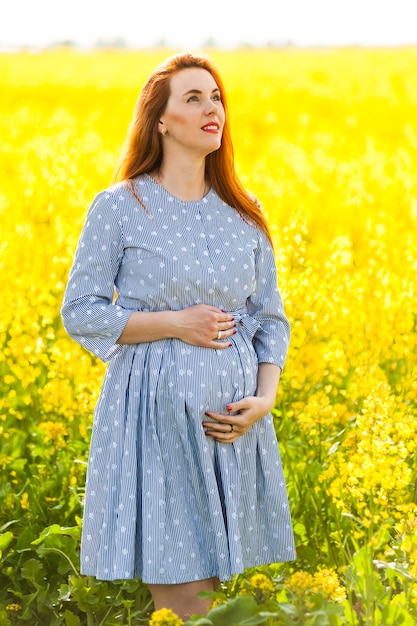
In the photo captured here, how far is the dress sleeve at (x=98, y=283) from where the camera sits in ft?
9.75

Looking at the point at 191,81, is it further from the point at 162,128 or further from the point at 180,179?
the point at 180,179

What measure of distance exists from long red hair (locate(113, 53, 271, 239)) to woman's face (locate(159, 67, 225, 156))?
31mm

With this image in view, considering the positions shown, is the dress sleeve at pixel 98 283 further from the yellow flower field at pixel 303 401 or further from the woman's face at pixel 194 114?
the yellow flower field at pixel 303 401

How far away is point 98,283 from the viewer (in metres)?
3.01

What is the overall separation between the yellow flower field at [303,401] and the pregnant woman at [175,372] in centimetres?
21

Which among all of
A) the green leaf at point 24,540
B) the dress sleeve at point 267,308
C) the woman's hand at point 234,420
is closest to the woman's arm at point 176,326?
the woman's hand at point 234,420

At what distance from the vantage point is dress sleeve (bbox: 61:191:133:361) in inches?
117

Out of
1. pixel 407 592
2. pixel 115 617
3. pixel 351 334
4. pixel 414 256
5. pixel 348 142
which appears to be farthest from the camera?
pixel 348 142

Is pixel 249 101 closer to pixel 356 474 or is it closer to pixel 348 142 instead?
pixel 348 142

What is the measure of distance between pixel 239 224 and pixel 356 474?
83cm

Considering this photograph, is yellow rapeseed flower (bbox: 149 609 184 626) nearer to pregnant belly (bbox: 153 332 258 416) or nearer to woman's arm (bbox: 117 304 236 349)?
pregnant belly (bbox: 153 332 258 416)

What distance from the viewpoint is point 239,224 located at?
321cm

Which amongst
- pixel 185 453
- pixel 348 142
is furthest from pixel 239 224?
pixel 348 142

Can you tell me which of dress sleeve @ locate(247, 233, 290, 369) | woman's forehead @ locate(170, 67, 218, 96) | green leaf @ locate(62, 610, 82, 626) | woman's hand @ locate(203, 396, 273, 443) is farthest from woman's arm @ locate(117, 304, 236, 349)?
green leaf @ locate(62, 610, 82, 626)
